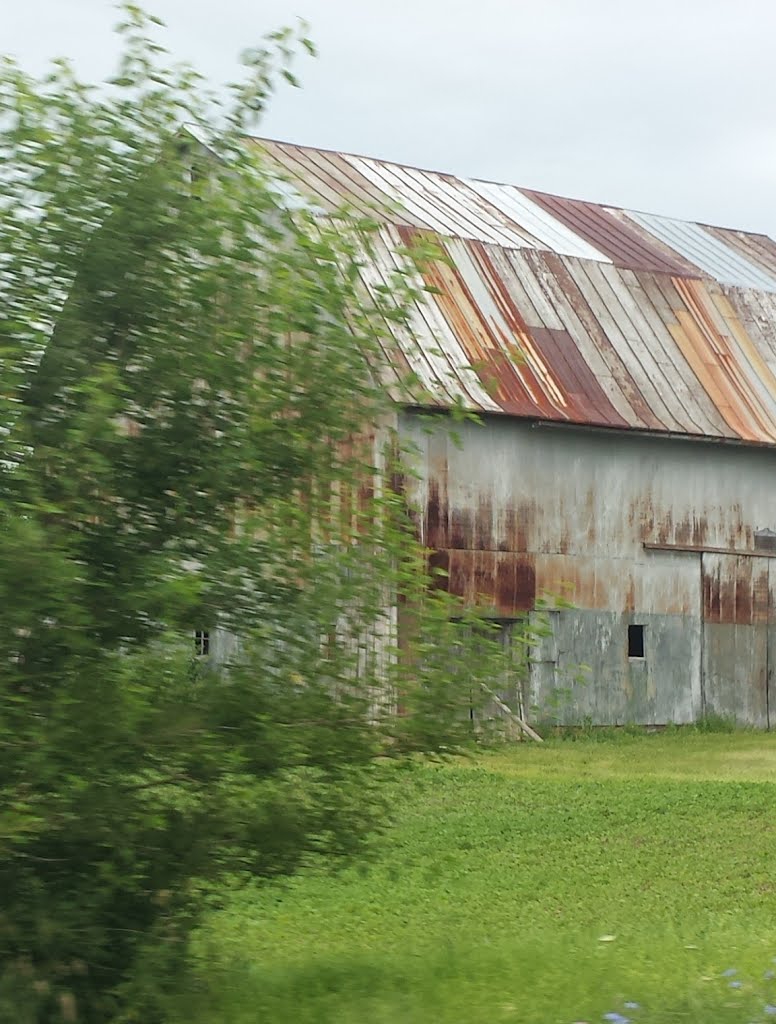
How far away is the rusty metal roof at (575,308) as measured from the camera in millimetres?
25906

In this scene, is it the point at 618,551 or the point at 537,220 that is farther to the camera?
the point at 537,220

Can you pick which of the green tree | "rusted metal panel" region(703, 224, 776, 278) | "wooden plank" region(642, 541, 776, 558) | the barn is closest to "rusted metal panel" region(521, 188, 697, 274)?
the barn

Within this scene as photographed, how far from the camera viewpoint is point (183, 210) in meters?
7.88

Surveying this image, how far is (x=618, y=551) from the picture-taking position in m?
26.8

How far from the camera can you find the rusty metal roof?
25906 millimetres

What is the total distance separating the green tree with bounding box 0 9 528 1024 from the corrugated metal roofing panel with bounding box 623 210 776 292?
23.9 meters

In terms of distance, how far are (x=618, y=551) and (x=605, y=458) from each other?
156cm

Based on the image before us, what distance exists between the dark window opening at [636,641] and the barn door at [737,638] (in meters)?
1.38

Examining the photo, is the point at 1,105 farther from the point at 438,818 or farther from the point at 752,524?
the point at 752,524

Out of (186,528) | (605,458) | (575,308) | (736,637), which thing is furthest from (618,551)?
(186,528)

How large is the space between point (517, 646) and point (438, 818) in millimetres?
9272

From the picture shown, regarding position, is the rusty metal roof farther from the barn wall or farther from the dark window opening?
the dark window opening

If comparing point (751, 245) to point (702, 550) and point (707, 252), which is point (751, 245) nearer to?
point (707, 252)

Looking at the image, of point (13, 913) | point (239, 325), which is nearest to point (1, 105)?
point (239, 325)
